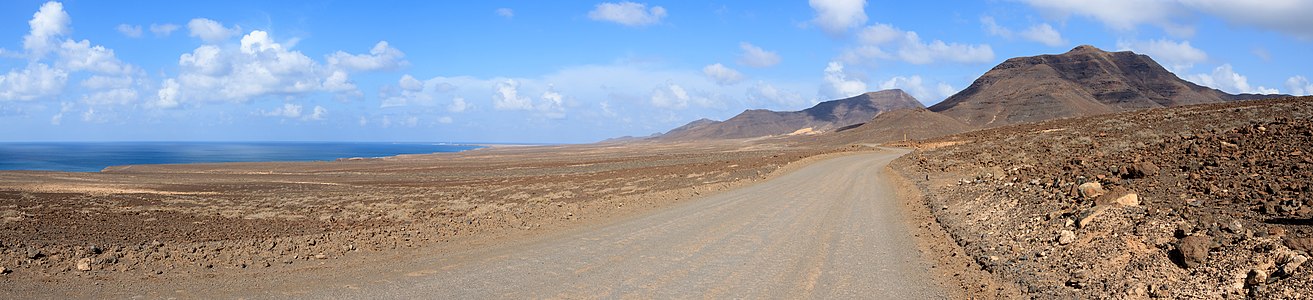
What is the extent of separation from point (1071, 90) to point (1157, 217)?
14813 centimetres

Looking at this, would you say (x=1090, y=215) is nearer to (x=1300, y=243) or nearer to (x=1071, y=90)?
(x=1300, y=243)

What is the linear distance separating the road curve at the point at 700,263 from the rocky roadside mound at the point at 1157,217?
170cm

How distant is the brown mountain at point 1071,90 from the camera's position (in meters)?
122

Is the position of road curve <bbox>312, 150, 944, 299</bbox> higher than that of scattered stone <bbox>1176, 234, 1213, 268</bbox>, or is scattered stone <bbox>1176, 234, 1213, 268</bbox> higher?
scattered stone <bbox>1176, 234, 1213, 268</bbox>

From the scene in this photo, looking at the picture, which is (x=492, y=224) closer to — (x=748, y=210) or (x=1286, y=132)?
(x=748, y=210)

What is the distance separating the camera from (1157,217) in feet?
36.5

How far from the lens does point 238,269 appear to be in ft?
35.5

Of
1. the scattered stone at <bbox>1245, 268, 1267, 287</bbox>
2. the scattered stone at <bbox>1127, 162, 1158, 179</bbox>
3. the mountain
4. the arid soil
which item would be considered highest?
the mountain

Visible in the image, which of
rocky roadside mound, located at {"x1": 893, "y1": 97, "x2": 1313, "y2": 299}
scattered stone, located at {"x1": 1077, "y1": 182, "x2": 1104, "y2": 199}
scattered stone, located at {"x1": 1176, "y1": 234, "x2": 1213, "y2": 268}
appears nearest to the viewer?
rocky roadside mound, located at {"x1": 893, "y1": 97, "x2": 1313, "y2": 299}

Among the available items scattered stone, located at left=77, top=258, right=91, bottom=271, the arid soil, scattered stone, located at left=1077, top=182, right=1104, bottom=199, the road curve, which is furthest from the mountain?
scattered stone, located at left=77, top=258, right=91, bottom=271

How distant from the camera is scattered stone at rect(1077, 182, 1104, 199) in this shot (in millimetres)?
13949

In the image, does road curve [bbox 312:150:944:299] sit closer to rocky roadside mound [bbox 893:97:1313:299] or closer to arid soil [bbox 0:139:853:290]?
rocky roadside mound [bbox 893:97:1313:299]

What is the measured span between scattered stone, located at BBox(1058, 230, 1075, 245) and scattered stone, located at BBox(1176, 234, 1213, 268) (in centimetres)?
205

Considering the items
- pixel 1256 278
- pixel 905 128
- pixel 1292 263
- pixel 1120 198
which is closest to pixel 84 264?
pixel 1256 278
